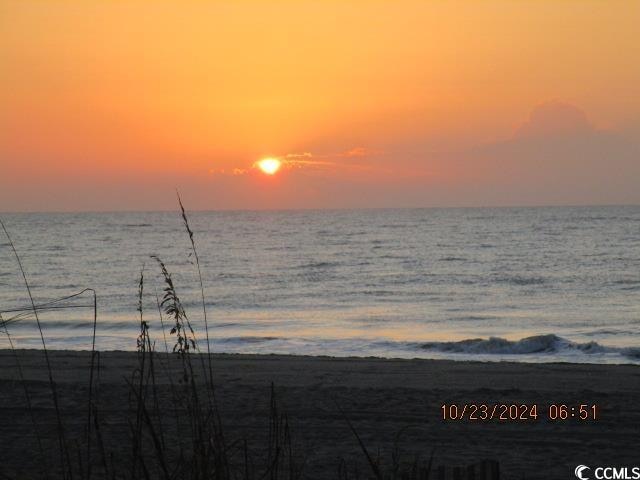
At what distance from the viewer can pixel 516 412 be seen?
10422 mm

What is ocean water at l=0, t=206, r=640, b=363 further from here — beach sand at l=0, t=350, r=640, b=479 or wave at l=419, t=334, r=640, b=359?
beach sand at l=0, t=350, r=640, b=479

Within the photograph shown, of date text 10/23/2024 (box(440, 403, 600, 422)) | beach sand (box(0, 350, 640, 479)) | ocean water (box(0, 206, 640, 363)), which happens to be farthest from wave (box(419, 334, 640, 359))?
date text 10/23/2024 (box(440, 403, 600, 422))

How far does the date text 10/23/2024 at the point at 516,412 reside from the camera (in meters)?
10.0

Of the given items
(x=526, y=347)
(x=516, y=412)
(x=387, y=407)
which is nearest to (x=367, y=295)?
(x=526, y=347)

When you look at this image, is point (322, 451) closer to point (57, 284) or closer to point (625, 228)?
point (57, 284)

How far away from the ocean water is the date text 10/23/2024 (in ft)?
12.8

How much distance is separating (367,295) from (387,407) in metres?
24.2

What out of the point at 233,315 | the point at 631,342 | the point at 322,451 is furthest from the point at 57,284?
the point at 322,451

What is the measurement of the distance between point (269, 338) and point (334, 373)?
850cm

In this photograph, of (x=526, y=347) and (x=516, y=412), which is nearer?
(x=516, y=412)

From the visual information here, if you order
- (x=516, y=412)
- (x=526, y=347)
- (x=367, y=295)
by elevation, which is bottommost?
(x=516, y=412)

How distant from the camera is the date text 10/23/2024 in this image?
32.9ft

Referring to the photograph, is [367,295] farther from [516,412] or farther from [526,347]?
[516,412]

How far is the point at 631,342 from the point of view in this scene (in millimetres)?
21172
